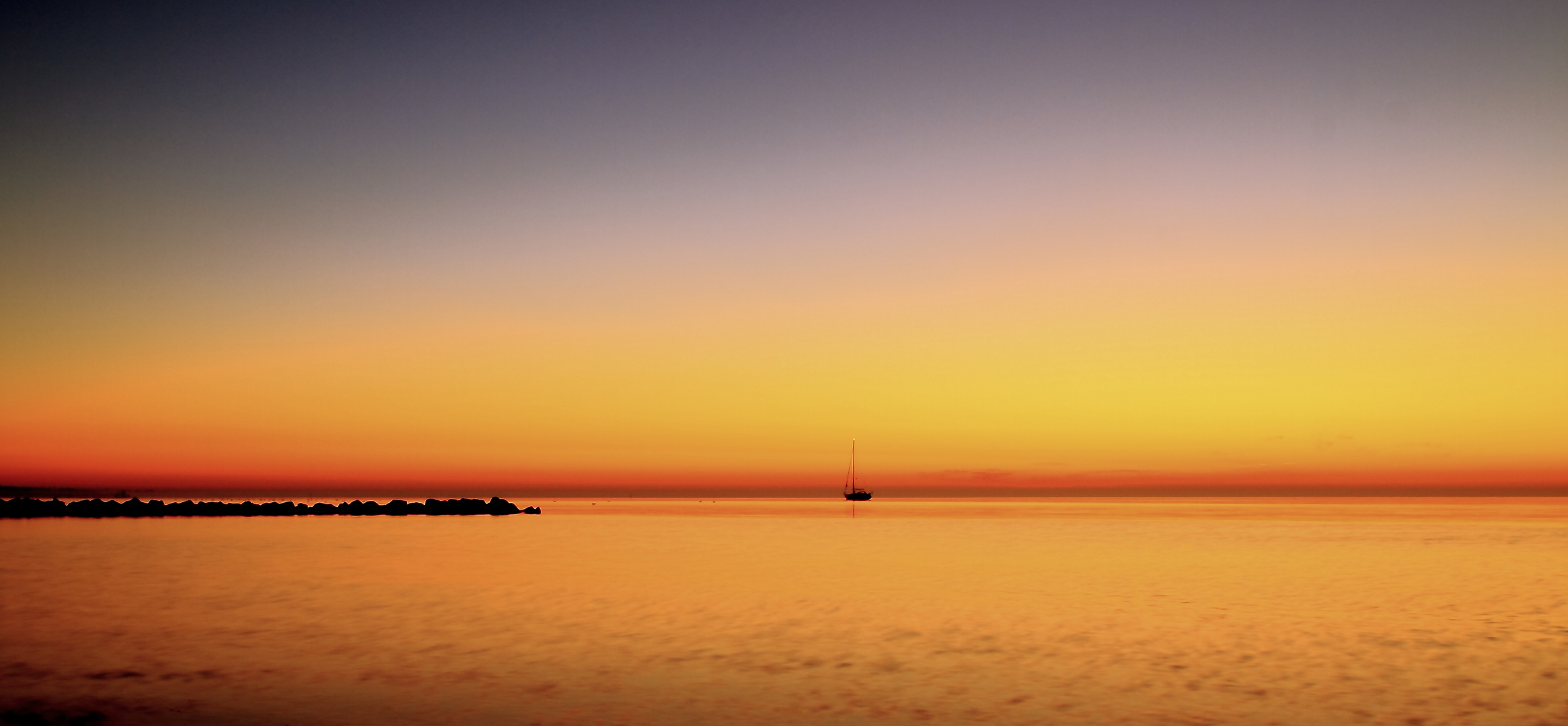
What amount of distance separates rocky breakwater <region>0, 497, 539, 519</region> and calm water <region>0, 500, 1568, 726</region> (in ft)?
130

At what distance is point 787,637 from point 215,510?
75822mm

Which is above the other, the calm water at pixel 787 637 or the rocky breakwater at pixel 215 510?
the rocky breakwater at pixel 215 510

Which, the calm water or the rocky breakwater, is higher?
the rocky breakwater

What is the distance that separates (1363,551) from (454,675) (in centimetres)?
3409

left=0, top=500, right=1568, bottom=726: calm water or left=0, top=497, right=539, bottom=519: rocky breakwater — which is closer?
left=0, top=500, right=1568, bottom=726: calm water

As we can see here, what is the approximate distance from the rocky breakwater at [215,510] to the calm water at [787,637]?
39.6 m

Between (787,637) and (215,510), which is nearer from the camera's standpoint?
(787,637)

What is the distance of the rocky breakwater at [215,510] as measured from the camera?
70.2 metres

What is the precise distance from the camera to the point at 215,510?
259ft

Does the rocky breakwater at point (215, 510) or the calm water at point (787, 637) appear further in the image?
the rocky breakwater at point (215, 510)

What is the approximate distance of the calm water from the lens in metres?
12.1

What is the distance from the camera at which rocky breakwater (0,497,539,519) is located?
2766 inches

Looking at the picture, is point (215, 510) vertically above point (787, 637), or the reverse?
point (215, 510)

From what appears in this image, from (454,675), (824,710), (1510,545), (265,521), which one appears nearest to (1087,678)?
(824,710)
